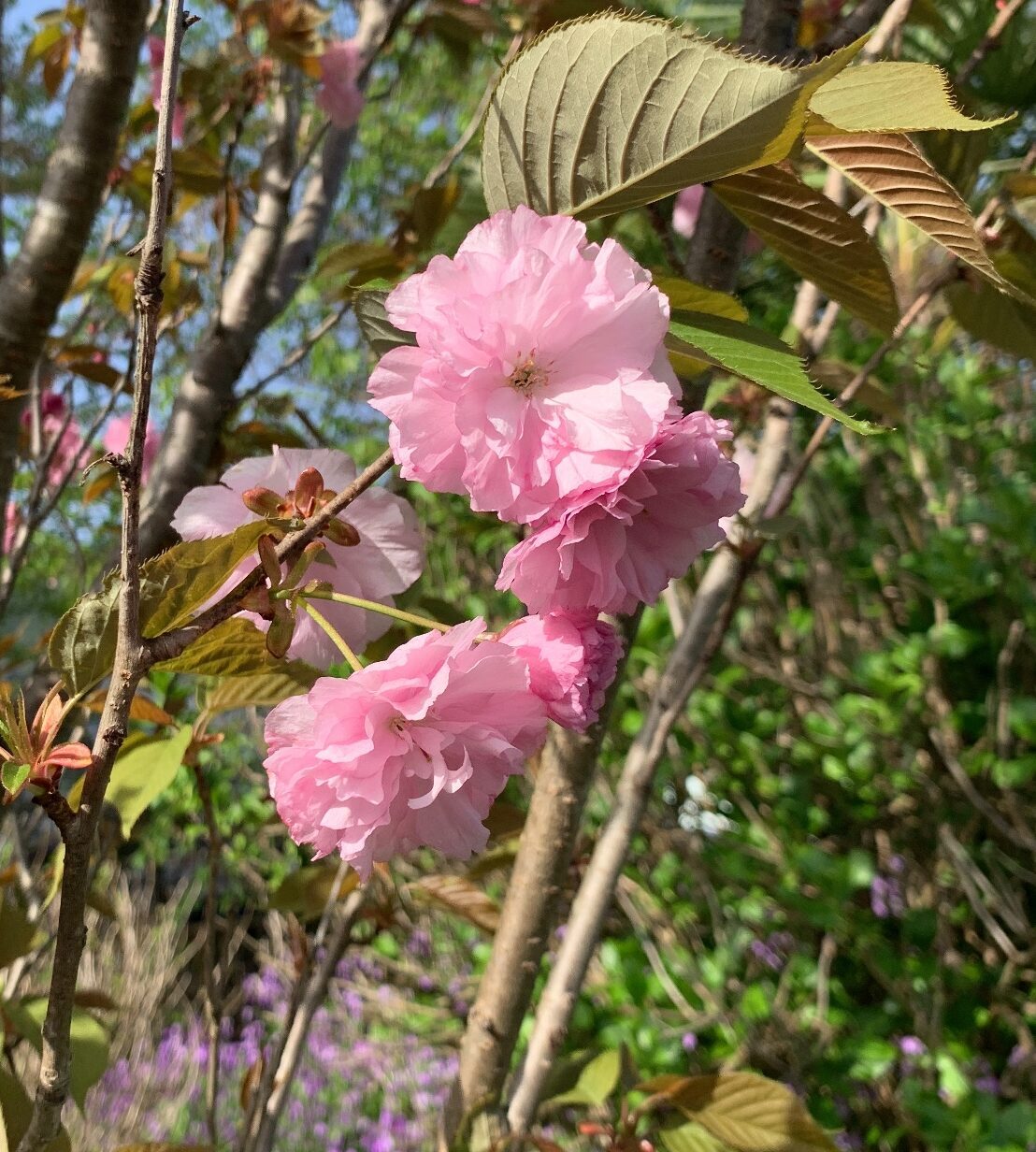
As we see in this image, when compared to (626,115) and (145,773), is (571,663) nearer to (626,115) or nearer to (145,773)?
(626,115)

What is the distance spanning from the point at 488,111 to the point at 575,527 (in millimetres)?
187

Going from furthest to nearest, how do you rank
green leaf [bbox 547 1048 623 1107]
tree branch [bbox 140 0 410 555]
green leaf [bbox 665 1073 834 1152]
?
tree branch [bbox 140 0 410 555], green leaf [bbox 547 1048 623 1107], green leaf [bbox 665 1073 834 1152]

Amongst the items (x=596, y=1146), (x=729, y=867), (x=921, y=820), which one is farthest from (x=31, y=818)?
(x=921, y=820)

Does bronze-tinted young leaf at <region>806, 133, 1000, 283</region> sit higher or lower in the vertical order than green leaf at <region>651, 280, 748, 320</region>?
higher

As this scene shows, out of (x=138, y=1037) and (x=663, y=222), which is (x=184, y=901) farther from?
(x=663, y=222)

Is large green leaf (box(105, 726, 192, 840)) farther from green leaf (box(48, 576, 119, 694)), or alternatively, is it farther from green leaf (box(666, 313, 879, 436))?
green leaf (box(666, 313, 879, 436))

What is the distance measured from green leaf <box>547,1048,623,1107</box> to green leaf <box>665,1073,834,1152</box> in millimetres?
71

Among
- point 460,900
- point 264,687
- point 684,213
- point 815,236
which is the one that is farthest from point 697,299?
point 684,213

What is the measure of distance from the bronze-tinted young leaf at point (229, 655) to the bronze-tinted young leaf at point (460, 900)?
0.47 metres

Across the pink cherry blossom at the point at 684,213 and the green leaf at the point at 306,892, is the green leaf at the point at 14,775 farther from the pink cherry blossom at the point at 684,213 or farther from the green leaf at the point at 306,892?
the pink cherry blossom at the point at 684,213

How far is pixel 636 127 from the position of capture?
1.16 ft

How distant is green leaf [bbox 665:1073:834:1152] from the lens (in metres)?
0.69

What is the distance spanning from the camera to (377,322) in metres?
0.41

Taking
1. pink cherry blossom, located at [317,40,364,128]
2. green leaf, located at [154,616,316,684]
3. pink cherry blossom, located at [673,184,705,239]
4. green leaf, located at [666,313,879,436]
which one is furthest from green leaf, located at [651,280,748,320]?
pink cherry blossom, located at [317,40,364,128]
